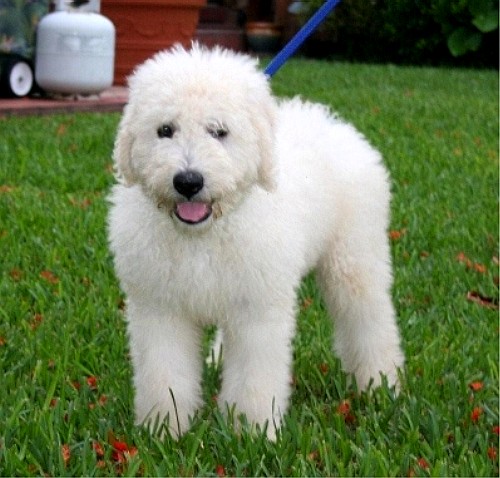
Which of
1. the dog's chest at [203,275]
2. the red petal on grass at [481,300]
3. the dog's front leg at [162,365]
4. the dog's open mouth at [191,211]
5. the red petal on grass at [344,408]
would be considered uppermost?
the dog's open mouth at [191,211]

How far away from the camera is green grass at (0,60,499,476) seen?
3.37 m

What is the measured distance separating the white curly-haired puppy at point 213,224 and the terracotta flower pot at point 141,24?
873 centimetres

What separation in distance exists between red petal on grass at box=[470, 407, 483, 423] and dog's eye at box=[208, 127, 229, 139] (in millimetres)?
1325

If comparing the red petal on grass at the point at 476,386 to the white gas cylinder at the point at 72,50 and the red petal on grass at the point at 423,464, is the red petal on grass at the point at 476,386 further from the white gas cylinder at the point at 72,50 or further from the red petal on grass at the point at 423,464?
the white gas cylinder at the point at 72,50

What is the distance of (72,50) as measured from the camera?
10562 millimetres

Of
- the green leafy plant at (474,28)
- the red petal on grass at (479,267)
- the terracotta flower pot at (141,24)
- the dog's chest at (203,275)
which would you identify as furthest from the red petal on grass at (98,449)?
the green leafy plant at (474,28)

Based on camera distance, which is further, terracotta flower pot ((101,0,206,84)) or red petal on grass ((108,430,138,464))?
terracotta flower pot ((101,0,206,84))

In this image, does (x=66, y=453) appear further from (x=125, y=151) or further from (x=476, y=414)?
(x=476, y=414)

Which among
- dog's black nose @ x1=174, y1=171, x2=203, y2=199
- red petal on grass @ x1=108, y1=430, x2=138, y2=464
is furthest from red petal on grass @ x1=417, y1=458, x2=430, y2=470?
dog's black nose @ x1=174, y1=171, x2=203, y2=199

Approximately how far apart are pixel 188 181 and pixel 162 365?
2.35 feet

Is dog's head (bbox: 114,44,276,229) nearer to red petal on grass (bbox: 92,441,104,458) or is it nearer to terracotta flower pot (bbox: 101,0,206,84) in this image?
red petal on grass (bbox: 92,441,104,458)

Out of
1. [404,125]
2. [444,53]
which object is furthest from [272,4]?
[404,125]

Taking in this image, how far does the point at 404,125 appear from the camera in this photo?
10203 millimetres

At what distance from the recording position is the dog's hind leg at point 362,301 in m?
4.05
